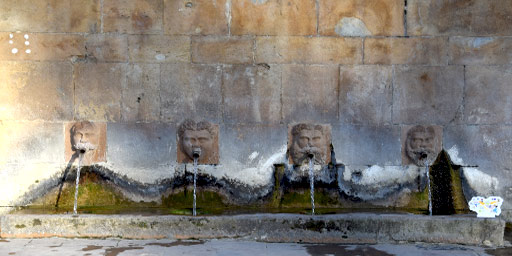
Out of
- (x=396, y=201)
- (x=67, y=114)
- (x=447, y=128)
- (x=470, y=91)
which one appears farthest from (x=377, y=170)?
(x=67, y=114)

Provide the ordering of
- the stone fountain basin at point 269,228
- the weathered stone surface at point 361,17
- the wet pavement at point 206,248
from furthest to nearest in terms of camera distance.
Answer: the weathered stone surface at point 361,17 → the stone fountain basin at point 269,228 → the wet pavement at point 206,248

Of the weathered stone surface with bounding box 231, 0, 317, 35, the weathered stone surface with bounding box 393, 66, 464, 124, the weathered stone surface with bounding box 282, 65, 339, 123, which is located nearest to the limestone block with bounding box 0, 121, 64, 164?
the weathered stone surface with bounding box 231, 0, 317, 35

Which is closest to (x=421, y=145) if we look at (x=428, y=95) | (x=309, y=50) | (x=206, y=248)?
(x=428, y=95)

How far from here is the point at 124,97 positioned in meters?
6.34

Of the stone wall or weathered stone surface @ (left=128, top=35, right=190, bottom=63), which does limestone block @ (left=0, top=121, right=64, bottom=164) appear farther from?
weathered stone surface @ (left=128, top=35, right=190, bottom=63)

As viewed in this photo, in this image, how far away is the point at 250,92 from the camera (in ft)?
20.9

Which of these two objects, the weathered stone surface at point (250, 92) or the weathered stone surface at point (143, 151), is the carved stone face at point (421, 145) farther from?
the weathered stone surface at point (143, 151)

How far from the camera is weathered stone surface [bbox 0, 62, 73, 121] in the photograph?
20.6 ft

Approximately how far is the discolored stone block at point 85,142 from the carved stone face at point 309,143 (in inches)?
81.1

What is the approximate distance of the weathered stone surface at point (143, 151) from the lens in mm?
6367

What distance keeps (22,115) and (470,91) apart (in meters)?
4.87

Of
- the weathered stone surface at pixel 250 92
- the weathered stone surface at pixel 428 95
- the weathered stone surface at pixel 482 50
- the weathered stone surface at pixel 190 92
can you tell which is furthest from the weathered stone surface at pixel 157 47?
the weathered stone surface at pixel 482 50

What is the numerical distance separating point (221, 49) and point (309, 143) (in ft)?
4.58

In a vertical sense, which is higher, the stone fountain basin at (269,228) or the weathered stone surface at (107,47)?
the weathered stone surface at (107,47)
